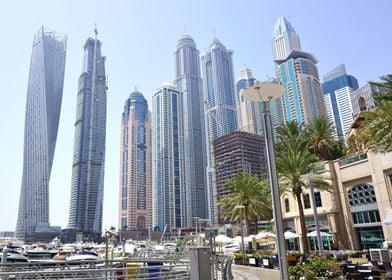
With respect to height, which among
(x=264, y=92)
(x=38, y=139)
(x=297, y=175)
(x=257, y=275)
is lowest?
(x=257, y=275)

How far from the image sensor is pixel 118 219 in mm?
191250

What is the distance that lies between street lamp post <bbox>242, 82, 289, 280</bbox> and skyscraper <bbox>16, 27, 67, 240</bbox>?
159 m

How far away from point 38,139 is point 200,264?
160735mm

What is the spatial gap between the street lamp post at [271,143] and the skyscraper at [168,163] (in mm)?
161633

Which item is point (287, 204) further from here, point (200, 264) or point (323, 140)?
point (200, 264)

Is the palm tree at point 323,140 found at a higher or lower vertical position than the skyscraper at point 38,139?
lower

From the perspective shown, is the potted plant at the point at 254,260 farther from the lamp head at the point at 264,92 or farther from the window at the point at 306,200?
the lamp head at the point at 264,92

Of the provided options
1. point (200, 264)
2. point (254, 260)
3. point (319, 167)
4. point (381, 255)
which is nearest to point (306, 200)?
point (319, 167)

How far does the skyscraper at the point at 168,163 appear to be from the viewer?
552 feet

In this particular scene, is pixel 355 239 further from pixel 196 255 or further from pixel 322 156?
pixel 196 255

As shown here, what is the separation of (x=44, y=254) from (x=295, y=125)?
111 feet

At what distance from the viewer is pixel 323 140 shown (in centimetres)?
4350

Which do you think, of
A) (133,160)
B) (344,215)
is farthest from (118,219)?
(344,215)

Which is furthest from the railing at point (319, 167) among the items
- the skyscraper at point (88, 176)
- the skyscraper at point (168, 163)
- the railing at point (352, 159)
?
the skyscraper at point (88, 176)
